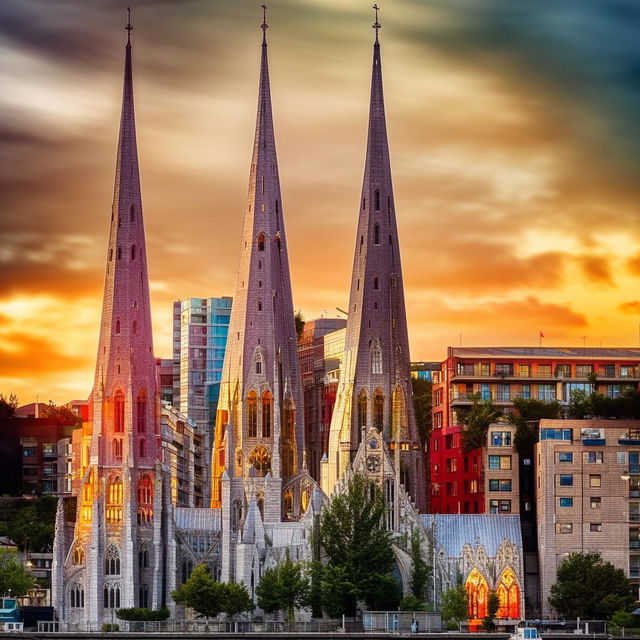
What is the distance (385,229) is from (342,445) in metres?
18.3

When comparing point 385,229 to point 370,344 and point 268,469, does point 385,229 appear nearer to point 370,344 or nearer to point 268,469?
point 370,344

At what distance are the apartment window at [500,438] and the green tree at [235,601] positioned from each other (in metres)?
24.0

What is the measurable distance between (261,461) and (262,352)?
29.4 feet

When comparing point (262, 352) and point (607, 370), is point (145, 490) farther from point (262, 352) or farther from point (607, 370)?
point (607, 370)

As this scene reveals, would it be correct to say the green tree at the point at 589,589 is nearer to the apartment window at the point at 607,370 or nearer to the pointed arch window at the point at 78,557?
the pointed arch window at the point at 78,557

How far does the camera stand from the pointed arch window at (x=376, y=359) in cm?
17100

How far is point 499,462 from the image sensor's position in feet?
537

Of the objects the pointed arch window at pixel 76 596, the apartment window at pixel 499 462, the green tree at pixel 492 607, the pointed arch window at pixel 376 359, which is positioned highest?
the pointed arch window at pixel 376 359

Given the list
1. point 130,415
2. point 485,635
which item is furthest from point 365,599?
point 130,415

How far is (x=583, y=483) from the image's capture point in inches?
5989

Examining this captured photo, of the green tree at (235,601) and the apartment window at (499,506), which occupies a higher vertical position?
the apartment window at (499,506)

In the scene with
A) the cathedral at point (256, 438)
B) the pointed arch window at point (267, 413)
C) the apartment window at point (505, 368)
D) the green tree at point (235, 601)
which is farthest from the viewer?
the apartment window at point (505, 368)

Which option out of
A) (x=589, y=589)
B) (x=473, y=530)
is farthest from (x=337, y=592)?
(x=589, y=589)

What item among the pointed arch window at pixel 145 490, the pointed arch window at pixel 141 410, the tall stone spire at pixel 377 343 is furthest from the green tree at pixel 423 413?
the pointed arch window at pixel 145 490
